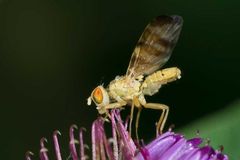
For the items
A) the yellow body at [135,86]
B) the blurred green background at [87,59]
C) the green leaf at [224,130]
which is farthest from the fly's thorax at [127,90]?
the blurred green background at [87,59]

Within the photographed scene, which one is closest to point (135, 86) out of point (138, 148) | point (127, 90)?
point (127, 90)

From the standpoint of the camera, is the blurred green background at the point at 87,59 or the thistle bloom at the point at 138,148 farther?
the blurred green background at the point at 87,59

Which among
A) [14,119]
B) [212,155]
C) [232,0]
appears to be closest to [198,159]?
[212,155]

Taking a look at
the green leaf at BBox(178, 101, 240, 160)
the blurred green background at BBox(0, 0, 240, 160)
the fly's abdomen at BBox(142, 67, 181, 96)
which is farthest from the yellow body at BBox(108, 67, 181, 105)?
the blurred green background at BBox(0, 0, 240, 160)

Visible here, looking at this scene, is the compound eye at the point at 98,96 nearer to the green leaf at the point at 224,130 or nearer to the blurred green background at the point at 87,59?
the green leaf at the point at 224,130

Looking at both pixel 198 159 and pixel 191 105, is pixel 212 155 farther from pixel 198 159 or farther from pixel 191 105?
pixel 191 105

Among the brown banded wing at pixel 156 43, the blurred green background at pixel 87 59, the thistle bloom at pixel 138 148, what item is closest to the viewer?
the thistle bloom at pixel 138 148
